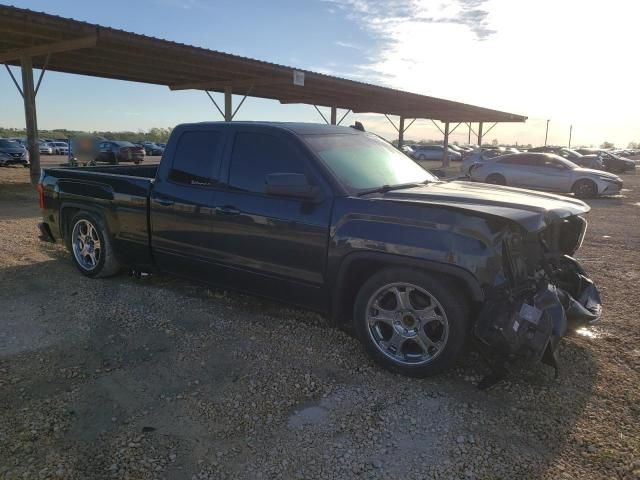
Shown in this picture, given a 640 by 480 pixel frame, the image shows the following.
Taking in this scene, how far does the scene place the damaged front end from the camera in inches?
123

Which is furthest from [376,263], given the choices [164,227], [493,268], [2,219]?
[2,219]

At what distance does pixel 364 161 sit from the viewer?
434 cm

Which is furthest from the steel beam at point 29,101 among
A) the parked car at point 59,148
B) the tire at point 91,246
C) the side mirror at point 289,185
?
→ the parked car at point 59,148

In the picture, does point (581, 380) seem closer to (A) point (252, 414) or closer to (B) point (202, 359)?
(A) point (252, 414)

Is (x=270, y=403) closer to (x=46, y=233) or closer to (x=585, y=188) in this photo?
(x=46, y=233)

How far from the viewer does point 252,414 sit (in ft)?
10.2

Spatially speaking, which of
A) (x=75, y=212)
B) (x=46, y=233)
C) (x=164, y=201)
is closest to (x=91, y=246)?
(x=75, y=212)

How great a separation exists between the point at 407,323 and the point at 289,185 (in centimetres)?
133

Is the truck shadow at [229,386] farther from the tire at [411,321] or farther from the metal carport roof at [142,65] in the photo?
the metal carport roof at [142,65]

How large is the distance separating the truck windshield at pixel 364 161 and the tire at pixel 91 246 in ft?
9.48

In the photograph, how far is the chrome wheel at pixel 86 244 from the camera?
574cm

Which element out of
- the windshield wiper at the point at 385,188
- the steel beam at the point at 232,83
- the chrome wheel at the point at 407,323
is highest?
the steel beam at the point at 232,83

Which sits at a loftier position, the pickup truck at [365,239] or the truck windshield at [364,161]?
the truck windshield at [364,161]

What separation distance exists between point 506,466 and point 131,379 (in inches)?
98.9
